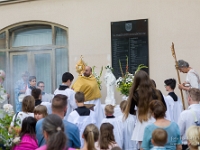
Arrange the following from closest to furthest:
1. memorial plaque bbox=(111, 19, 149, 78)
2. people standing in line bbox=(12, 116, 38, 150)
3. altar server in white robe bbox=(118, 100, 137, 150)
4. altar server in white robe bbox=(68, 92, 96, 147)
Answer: people standing in line bbox=(12, 116, 38, 150) → altar server in white robe bbox=(118, 100, 137, 150) → altar server in white robe bbox=(68, 92, 96, 147) → memorial plaque bbox=(111, 19, 149, 78)

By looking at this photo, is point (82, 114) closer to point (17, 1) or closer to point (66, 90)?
point (66, 90)

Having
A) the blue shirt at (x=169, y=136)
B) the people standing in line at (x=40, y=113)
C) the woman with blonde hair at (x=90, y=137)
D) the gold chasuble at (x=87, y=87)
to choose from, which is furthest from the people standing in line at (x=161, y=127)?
the gold chasuble at (x=87, y=87)

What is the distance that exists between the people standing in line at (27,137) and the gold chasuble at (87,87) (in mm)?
4048

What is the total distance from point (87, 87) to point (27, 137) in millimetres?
4350

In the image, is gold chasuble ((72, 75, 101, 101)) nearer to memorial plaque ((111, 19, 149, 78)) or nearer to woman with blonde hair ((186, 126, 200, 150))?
memorial plaque ((111, 19, 149, 78))

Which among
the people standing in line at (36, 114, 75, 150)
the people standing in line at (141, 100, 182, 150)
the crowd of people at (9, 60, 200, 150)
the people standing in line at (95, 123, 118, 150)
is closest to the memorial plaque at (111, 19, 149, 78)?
the crowd of people at (9, 60, 200, 150)

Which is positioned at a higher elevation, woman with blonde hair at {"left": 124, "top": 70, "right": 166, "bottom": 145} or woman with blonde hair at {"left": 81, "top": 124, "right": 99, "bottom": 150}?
woman with blonde hair at {"left": 124, "top": 70, "right": 166, "bottom": 145}

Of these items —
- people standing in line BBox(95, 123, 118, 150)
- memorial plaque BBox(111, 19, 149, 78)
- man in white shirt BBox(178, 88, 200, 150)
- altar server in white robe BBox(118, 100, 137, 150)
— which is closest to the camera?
people standing in line BBox(95, 123, 118, 150)

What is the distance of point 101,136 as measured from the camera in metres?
5.23

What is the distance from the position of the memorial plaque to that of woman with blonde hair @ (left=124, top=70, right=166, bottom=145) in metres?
5.17

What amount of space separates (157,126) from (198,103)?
1363 mm

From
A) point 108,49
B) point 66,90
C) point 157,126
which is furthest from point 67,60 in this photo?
point 157,126

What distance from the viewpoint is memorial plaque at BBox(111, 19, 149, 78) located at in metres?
10.8

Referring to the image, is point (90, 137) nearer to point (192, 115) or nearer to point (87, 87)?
point (192, 115)
